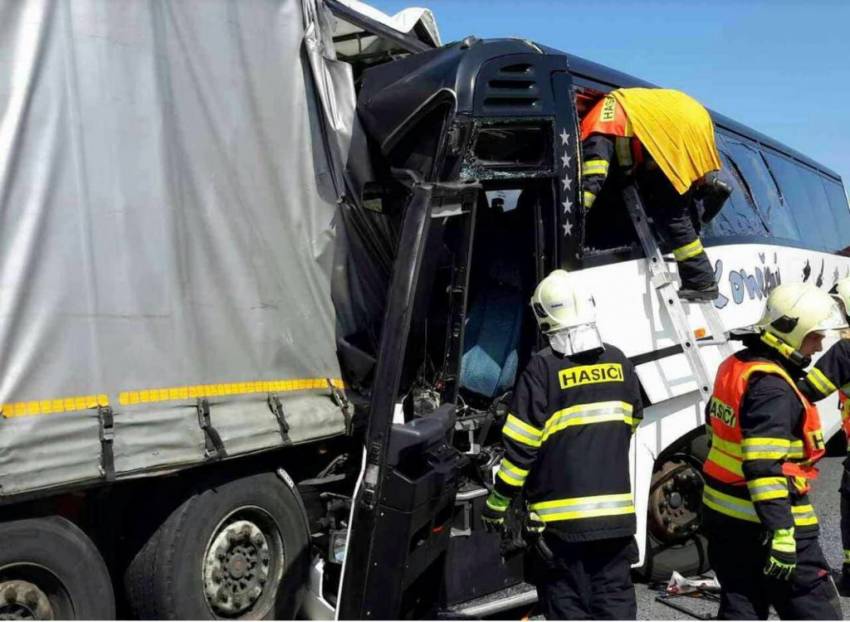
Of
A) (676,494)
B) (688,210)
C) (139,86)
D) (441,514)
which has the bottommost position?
(676,494)

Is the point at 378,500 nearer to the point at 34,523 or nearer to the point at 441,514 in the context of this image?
the point at 441,514

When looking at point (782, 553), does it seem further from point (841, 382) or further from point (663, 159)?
point (663, 159)

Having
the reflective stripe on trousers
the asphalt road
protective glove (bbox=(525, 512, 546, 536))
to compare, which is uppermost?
the reflective stripe on trousers

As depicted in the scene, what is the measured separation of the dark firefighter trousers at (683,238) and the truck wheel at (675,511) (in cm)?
105

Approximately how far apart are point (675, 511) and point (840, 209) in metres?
5.97

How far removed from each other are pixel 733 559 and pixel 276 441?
202cm

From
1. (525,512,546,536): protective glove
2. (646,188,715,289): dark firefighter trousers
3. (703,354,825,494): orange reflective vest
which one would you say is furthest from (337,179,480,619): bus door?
(646,188,715,289): dark firefighter trousers

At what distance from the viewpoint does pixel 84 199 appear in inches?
124

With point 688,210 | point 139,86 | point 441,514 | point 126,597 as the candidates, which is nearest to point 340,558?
point 441,514

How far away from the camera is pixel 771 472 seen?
3334mm

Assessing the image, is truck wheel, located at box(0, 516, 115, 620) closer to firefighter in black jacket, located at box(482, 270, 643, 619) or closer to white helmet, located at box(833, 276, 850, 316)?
firefighter in black jacket, located at box(482, 270, 643, 619)

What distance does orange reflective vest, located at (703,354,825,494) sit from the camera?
138 inches

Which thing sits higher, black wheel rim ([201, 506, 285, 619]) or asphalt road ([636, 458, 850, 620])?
black wheel rim ([201, 506, 285, 619])

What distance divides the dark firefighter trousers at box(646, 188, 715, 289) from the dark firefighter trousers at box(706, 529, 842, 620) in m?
1.77
